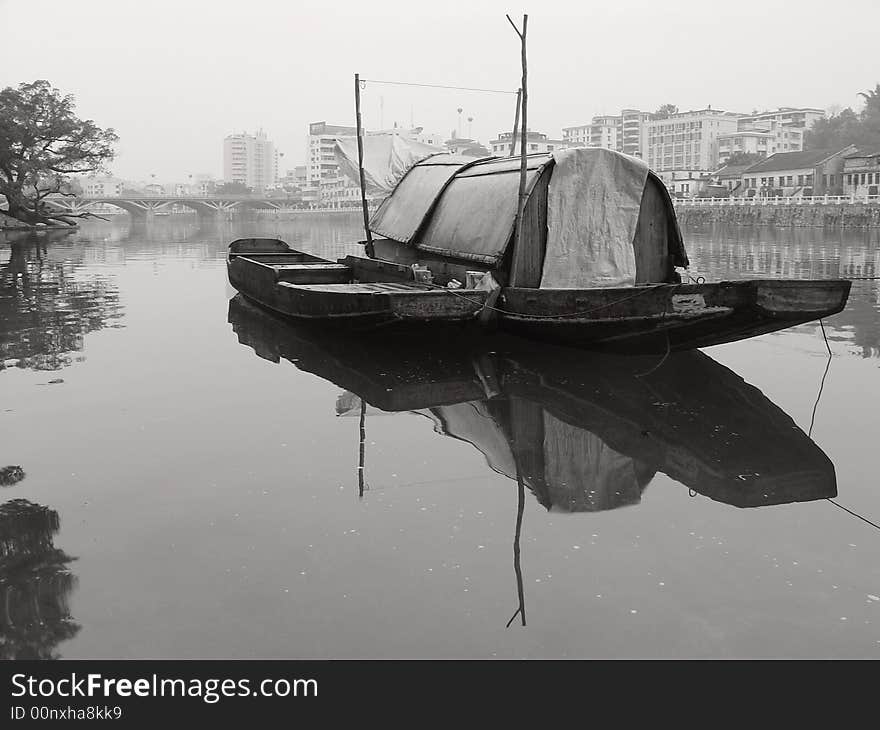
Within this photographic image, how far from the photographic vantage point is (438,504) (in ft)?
16.1

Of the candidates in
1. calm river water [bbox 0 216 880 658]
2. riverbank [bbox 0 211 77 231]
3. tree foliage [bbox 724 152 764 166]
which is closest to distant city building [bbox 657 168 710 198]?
tree foliage [bbox 724 152 764 166]

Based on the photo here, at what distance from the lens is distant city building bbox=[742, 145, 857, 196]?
202 feet

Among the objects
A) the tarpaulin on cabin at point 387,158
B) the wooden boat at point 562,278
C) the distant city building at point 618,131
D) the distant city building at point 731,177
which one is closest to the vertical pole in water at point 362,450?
the wooden boat at point 562,278

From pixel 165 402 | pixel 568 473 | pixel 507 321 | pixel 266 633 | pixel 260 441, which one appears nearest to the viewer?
pixel 266 633

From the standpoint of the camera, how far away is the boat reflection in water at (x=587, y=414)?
5352 millimetres

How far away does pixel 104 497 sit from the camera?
502 cm

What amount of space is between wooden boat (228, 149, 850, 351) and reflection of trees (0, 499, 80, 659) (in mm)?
4486

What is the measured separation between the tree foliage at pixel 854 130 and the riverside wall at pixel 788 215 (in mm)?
19440

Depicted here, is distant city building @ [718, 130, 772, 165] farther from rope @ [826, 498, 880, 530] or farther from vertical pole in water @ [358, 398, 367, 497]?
rope @ [826, 498, 880, 530]

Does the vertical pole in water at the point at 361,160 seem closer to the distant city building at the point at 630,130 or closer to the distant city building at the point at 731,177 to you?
the distant city building at the point at 731,177

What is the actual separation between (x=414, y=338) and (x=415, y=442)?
3645 millimetres

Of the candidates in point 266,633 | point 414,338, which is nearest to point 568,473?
point 266,633

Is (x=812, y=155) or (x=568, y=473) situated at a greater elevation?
(x=812, y=155)

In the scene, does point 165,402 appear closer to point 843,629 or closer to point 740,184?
point 843,629
